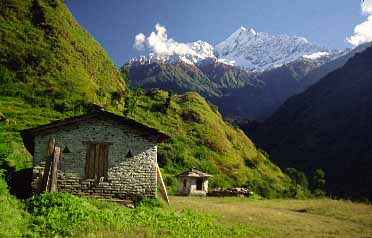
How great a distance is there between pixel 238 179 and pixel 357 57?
484ft

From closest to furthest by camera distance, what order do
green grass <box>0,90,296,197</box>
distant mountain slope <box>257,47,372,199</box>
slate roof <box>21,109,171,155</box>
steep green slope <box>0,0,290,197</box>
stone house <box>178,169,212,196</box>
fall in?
slate roof <box>21,109,171,155</box>
stone house <box>178,169,212,196</box>
green grass <box>0,90,296,197</box>
steep green slope <box>0,0,290,197</box>
distant mountain slope <box>257,47,372,199</box>

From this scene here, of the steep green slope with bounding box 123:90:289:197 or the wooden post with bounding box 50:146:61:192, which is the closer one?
the wooden post with bounding box 50:146:61:192

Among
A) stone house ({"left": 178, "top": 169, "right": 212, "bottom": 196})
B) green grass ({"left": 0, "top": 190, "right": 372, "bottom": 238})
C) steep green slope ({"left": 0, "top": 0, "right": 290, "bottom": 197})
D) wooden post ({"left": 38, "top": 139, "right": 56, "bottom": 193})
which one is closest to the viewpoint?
green grass ({"left": 0, "top": 190, "right": 372, "bottom": 238})

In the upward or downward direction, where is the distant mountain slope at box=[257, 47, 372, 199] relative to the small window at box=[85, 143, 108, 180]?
upward

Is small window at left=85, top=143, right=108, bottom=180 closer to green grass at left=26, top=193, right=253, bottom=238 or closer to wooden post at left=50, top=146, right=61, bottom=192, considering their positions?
wooden post at left=50, top=146, right=61, bottom=192

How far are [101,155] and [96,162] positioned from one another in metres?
0.43

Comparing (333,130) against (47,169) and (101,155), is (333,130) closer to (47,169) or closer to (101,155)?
(101,155)

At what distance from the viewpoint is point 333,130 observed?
13800 cm

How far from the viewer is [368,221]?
2214 cm

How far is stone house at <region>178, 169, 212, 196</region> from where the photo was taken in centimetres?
4466

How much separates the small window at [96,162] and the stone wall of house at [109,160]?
18cm

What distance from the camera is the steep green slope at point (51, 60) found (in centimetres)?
5812

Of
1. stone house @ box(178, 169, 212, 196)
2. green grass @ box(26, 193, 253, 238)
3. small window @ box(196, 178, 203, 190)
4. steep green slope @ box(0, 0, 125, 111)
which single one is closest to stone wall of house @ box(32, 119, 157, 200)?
green grass @ box(26, 193, 253, 238)

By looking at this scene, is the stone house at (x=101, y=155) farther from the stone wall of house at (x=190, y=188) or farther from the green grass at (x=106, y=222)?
the stone wall of house at (x=190, y=188)
